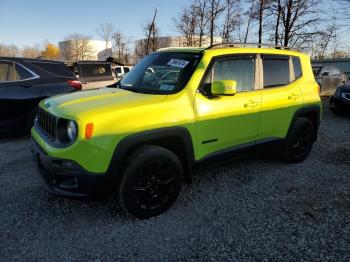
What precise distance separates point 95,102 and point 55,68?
4300 mm

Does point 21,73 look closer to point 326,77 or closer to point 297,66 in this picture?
point 297,66

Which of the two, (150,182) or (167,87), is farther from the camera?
(167,87)

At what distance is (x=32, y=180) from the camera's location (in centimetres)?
424

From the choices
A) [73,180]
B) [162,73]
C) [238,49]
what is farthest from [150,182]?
[238,49]

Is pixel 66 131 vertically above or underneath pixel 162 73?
underneath

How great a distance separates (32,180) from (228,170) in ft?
9.12

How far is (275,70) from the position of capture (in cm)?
438

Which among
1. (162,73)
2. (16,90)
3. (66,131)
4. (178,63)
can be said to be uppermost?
(178,63)

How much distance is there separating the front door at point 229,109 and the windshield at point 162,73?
0.24 meters

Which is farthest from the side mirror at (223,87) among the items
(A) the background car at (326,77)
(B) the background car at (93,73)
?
(A) the background car at (326,77)

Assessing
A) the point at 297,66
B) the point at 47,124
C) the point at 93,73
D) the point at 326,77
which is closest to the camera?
the point at 47,124

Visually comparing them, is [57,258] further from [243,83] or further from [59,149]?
[243,83]

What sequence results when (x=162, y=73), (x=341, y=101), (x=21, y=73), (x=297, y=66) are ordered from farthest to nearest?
(x=341, y=101) < (x=21, y=73) < (x=297, y=66) < (x=162, y=73)

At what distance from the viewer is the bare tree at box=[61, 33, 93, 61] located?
74.4 metres
